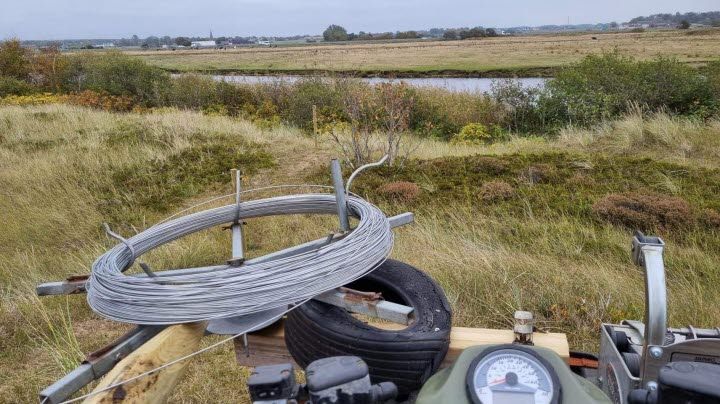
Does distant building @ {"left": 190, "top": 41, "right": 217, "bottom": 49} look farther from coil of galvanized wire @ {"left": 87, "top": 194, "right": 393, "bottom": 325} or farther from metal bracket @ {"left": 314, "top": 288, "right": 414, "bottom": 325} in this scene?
metal bracket @ {"left": 314, "top": 288, "right": 414, "bottom": 325}

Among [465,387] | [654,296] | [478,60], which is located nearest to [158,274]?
[465,387]

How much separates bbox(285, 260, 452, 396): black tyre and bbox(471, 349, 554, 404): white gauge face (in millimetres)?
577

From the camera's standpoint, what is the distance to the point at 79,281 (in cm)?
234

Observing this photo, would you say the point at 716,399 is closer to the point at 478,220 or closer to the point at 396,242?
the point at 396,242

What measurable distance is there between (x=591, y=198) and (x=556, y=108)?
844 cm

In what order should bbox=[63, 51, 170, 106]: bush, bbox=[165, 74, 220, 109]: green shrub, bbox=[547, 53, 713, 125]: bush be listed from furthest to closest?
bbox=[63, 51, 170, 106]: bush
bbox=[165, 74, 220, 109]: green shrub
bbox=[547, 53, 713, 125]: bush

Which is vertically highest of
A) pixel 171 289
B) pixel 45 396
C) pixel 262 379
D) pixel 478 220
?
pixel 262 379

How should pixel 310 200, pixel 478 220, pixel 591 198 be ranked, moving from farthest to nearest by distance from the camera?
pixel 591 198 → pixel 478 220 → pixel 310 200

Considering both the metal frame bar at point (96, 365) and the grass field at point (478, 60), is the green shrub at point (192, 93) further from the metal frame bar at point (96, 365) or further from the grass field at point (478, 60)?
the metal frame bar at point (96, 365)

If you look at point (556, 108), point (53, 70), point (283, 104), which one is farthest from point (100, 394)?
point (53, 70)

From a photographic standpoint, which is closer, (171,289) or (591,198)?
(171,289)

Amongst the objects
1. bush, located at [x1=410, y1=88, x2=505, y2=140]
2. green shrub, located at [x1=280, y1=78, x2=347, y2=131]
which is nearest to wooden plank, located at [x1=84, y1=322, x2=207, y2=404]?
green shrub, located at [x1=280, y1=78, x2=347, y2=131]

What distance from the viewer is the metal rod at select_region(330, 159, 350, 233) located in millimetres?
2352

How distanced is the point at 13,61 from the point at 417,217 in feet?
82.9
